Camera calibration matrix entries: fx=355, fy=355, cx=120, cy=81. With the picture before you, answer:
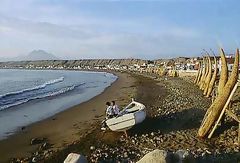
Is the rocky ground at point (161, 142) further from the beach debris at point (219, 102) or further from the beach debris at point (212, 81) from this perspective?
the beach debris at point (212, 81)

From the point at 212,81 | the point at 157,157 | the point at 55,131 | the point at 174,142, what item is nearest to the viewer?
the point at 157,157

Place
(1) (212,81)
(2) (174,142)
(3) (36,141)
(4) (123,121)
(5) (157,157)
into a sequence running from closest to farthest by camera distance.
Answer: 1. (5) (157,157)
2. (2) (174,142)
3. (4) (123,121)
4. (3) (36,141)
5. (1) (212,81)

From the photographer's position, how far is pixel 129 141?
609 inches

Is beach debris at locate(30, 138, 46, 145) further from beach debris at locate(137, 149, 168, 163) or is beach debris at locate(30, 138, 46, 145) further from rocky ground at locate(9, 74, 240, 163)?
beach debris at locate(137, 149, 168, 163)

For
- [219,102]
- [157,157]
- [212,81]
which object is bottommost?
[212,81]

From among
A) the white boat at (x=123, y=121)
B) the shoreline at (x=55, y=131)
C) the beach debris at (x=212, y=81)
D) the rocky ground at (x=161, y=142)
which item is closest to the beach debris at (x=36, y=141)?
the shoreline at (x=55, y=131)

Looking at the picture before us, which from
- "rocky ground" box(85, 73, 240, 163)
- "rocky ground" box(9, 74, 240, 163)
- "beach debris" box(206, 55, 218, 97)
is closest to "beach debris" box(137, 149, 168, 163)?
"rocky ground" box(85, 73, 240, 163)

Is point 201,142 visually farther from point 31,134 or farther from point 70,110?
point 70,110

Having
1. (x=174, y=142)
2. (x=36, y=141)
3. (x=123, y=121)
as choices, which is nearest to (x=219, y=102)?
(x=174, y=142)

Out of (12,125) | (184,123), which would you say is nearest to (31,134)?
(12,125)

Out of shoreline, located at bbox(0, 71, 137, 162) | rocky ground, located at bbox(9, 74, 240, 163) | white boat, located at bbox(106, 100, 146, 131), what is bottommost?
shoreline, located at bbox(0, 71, 137, 162)

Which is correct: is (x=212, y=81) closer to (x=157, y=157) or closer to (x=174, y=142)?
(x=174, y=142)

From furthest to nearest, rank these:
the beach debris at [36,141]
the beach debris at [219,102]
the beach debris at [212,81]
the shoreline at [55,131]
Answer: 1. the beach debris at [212,81]
2. the beach debris at [36,141]
3. the shoreline at [55,131]
4. the beach debris at [219,102]

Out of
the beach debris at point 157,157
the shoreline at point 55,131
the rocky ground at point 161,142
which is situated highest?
the beach debris at point 157,157
